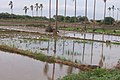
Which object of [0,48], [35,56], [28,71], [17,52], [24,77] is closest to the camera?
[24,77]

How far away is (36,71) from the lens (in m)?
12.9

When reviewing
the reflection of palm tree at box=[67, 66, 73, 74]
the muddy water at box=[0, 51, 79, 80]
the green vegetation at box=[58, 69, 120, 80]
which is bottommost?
the reflection of palm tree at box=[67, 66, 73, 74]

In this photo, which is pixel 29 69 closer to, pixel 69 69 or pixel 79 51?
pixel 69 69

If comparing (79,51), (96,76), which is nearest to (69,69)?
(96,76)

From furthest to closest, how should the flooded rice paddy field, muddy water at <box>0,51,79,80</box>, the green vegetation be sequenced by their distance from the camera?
the flooded rice paddy field
muddy water at <box>0,51,79,80</box>
the green vegetation

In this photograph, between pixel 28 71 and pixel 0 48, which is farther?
pixel 0 48

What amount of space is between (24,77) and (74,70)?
9.78 ft

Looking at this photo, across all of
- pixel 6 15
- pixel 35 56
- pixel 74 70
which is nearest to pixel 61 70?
pixel 74 70

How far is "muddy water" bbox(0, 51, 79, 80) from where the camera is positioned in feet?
38.1

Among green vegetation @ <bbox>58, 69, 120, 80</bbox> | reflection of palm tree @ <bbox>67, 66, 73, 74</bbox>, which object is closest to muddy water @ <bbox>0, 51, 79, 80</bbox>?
reflection of palm tree @ <bbox>67, 66, 73, 74</bbox>

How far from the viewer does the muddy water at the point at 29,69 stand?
11.6 meters

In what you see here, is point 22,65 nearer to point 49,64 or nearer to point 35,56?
point 49,64

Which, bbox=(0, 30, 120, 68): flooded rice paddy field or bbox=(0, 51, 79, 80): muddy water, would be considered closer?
bbox=(0, 51, 79, 80): muddy water

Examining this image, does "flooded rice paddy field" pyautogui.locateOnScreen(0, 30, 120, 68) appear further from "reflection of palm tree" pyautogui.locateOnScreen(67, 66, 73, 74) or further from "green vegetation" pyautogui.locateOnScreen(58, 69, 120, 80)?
"green vegetation" pyautogui.locateOnScreen(58, 69, 120, 80)
